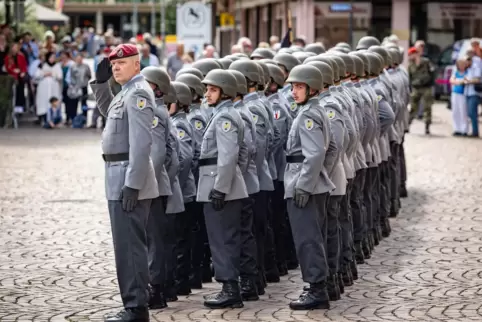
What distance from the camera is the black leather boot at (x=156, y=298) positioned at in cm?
1132

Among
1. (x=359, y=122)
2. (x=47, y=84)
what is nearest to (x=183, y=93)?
(x=359, y=122)

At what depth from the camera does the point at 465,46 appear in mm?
39719

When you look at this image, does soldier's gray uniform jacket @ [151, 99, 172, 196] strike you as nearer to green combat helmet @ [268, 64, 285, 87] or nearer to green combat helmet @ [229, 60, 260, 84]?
green combat helmet @ [229, 60, 260, 84]

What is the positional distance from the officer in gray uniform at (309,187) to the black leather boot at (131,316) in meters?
1.39

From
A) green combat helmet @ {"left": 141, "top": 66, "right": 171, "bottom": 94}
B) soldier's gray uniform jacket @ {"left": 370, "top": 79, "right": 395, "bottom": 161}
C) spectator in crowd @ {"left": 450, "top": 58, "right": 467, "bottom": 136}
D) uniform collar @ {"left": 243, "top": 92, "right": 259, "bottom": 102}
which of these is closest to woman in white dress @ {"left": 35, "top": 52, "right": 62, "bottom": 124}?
spectator in crowd @ {"left": 450, "top": 58, "right": 467, "bottom": 136}

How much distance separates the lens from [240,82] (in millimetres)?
11945

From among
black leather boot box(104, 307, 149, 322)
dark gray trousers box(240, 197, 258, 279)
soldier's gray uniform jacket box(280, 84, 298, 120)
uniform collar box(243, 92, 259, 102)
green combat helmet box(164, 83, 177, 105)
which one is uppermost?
green combat helmet box(164, 83, 177, 105)

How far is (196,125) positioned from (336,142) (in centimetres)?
129

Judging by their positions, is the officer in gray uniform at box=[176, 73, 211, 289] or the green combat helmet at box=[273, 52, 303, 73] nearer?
the officer in gray uniform at box=[176, 73, 211, 289]

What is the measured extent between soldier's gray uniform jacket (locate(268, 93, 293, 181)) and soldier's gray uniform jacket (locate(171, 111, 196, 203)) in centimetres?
115

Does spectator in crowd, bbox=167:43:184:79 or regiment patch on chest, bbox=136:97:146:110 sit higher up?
regiment patch on chest, bbox=136:97:146:110

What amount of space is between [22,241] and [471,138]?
17602mm

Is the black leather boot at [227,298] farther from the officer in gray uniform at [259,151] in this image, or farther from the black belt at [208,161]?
the black belt at [208,161]

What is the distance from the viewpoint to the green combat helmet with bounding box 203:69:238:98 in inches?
461
